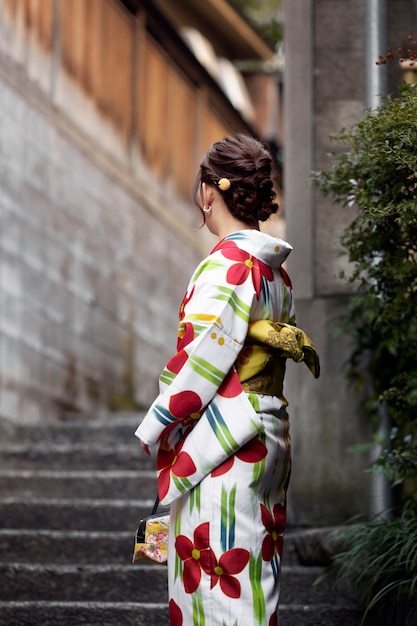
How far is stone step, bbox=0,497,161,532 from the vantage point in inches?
220

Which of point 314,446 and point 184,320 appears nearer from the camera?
point 184,320

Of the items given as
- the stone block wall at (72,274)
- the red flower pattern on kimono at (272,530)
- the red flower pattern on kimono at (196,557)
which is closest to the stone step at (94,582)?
the red flower pattern on kimono at (272,530)

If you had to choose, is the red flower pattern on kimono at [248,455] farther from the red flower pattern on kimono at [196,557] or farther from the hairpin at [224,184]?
the hairpin at [224,184]

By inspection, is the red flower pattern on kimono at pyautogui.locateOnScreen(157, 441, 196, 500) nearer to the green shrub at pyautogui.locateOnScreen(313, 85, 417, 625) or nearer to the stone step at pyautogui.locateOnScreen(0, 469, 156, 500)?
the green shrub at pyautogui.locateOnScreen(313, 85, 417, 625)

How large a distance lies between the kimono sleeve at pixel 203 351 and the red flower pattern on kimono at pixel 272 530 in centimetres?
35

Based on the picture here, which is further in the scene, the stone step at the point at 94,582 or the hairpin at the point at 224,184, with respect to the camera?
the stone step at the point at 94,582

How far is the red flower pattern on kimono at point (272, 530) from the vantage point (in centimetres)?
302

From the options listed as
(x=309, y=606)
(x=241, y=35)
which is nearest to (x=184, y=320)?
(x=309, y=606)

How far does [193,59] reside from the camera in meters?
13.7

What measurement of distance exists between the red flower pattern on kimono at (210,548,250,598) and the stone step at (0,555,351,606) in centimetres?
176

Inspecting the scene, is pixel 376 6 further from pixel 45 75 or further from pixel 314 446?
pixel 45 75

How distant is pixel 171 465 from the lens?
306 cm

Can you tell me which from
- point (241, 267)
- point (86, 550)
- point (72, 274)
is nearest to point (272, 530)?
point (241, 267)

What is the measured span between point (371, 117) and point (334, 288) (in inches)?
78.2
